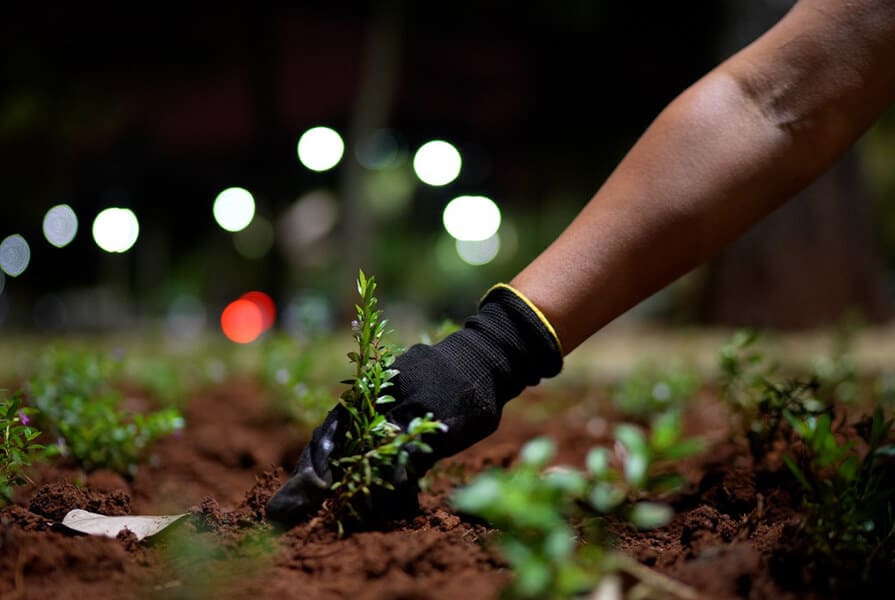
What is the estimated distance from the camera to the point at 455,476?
71.7 inches

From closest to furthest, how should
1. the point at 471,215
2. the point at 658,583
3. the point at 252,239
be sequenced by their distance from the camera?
the point at 658,583 < the point at 471,215 < the point at 252,239

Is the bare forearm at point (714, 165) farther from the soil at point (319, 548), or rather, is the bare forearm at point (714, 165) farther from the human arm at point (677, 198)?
the soil at point (319, 548)

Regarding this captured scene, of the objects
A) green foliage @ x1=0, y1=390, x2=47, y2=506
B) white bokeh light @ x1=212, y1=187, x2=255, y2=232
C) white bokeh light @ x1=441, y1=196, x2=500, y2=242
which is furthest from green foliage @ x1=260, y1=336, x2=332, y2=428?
white bokeh light @ x1=441, y1=196, x2=500, y2=242

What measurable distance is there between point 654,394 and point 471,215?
15389 millimetres

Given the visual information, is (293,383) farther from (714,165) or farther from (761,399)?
(714,165)

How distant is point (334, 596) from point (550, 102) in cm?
1169

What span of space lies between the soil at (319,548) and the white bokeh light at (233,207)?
12889 mm

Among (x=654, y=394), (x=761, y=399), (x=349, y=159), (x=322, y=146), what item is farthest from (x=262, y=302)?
(x=761, y=399)

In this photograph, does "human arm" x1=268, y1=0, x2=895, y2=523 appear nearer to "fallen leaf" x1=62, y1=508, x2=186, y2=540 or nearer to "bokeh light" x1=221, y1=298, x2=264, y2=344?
"fallen leaf" x1=62, y1=508, x2=186, y2=540

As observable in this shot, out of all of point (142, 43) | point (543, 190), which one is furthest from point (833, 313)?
point (543, 190)

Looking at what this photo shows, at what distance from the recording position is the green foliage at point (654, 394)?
9.59 ft

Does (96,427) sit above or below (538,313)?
below

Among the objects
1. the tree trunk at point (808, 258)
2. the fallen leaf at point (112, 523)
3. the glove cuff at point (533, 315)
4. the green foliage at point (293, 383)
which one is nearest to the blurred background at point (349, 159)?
the tree trunk at point (808, 258)

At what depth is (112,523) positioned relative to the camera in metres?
1.33
